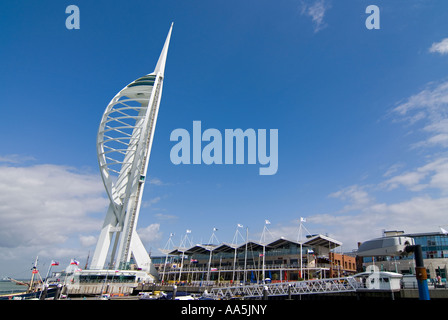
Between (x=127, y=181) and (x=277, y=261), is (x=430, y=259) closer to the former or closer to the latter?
(x=277, y=261)

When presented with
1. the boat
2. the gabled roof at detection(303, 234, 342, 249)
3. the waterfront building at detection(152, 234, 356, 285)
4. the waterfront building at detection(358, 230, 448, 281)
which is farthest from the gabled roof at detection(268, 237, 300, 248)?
the boat

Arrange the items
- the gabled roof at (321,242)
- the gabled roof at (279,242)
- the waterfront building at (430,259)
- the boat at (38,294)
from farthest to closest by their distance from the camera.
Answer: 1. the gabled roof at (279,242)
2. the gabled roof at (321,242)
3. the waterfront building at (430,259)
4. the boat at (38,294)

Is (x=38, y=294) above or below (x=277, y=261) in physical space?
below

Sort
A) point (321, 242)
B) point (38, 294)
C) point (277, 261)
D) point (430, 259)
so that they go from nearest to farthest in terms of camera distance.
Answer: point (38, 294) < point (430, 259) < point (321, 242) < point (277, 261)

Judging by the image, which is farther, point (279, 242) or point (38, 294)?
point (279, 242)

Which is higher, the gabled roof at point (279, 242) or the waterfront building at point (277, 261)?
the gabled roof at point (279, 242)

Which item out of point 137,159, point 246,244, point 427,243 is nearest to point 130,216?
point 137,159

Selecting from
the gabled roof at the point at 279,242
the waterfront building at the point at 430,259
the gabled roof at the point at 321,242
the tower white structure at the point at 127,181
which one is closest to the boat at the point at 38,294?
the tower white structure at the point at 127,181

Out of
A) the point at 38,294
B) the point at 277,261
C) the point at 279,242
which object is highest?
the point at 279,242

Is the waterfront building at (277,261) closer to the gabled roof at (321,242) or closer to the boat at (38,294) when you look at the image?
the gabled roof at (321,242)

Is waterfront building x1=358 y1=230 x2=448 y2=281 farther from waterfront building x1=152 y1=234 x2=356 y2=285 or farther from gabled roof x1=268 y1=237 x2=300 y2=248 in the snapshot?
gabled roof x1=268 y1=237 x2=300 y2=248


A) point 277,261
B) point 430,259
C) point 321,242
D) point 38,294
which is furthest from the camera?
point 277,261

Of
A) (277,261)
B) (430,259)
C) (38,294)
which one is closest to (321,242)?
(277,261)
